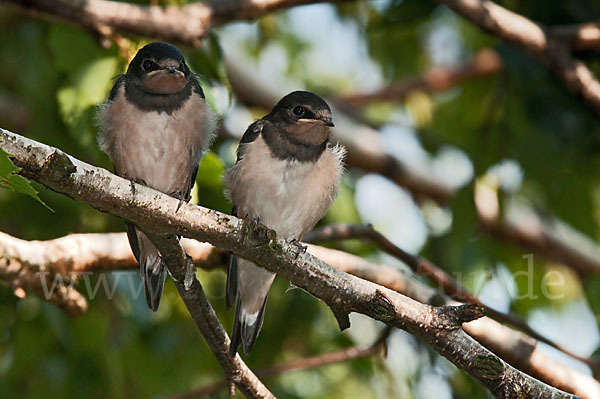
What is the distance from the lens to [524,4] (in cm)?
631

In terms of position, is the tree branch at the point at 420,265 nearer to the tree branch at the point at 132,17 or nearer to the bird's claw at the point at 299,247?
the bird's claw at the point at 299,247

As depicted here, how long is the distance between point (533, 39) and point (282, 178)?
6.22 ft

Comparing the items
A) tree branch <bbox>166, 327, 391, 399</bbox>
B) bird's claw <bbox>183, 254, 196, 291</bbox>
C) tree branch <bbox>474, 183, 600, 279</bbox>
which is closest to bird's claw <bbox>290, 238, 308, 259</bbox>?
bird's claw <bbox>183, 254, 196, 291</bbox>

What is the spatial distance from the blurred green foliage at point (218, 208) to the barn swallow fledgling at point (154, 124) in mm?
208

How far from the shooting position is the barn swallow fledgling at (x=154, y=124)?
12.9 feet

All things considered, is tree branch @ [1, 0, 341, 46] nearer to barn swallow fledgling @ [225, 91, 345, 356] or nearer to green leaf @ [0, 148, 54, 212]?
barn swallow fledgling @ [225, 91, 345, 356]

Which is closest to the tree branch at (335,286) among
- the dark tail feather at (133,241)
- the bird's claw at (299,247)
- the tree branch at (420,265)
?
the bird's claw at (299,247)

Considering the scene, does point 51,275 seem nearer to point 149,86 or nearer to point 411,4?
point 149,86

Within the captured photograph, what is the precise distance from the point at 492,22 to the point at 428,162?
2.69m

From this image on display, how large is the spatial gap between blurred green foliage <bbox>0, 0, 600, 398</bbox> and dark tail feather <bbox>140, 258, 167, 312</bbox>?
1.81ft

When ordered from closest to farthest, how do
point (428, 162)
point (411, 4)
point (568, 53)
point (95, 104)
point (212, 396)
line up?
point (95, 104), point (212, 396), point (568, 53), point (411, 4), point (428, 162)

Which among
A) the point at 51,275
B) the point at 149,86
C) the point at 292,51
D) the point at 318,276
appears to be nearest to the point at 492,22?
the point at 149,86

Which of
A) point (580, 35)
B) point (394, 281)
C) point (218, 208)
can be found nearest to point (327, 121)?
point (218, 208)

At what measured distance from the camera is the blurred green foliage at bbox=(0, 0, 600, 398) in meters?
4.83
